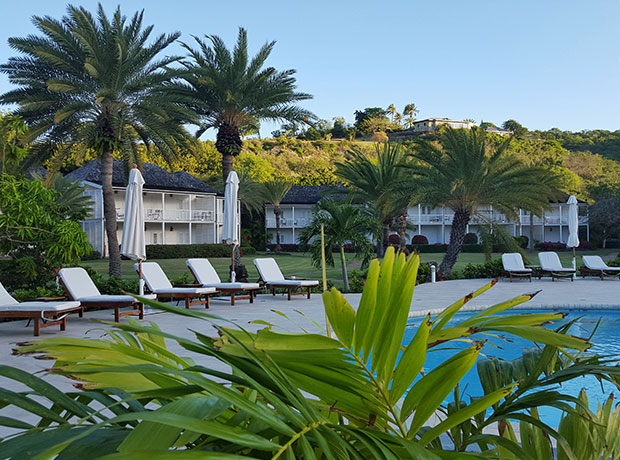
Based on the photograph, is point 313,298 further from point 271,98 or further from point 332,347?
point 332,347

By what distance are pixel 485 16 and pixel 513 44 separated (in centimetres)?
562

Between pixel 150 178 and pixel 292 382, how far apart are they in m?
43.2

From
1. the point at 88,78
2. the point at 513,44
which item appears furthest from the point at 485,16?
the point at 88,78

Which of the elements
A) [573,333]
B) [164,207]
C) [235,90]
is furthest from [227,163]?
[164,207]

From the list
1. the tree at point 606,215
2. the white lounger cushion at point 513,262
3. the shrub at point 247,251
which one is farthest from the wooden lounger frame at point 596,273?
the tree at point 606,215

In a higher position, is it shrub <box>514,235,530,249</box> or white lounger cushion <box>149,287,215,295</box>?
shrub <box>514,235,530,249</box>

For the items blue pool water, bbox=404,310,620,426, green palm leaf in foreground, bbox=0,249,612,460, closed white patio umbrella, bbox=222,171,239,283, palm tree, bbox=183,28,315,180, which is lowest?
blue pool water, bbox=404,310,620,426

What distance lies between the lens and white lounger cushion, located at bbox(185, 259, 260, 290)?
12883 mm

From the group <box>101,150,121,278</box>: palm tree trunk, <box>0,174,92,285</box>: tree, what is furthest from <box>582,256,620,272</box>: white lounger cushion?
<box>0,174,92,285</box>: tree

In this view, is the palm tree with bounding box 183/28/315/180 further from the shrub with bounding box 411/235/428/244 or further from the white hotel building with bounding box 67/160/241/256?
the shrub with bounding box 411/235/428/244

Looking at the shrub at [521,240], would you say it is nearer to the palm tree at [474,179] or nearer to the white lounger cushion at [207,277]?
the palm tree at [474,179]

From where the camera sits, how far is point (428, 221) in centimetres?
5328

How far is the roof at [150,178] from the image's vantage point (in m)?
40.5

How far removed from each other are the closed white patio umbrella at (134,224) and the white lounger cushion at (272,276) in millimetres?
3017
